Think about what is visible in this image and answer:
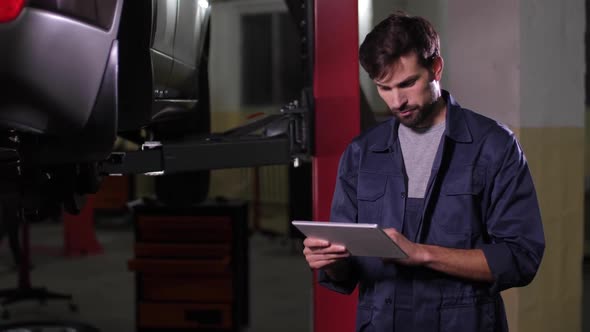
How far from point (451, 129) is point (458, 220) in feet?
0.70

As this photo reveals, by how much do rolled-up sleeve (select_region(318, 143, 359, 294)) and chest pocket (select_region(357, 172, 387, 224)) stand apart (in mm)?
42

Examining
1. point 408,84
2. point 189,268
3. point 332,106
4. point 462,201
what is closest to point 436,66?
point 408,84

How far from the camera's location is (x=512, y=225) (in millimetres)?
1738

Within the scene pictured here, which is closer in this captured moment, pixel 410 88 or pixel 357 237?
pixel 357 237

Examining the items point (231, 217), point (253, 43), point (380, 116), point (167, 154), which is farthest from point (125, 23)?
point (253, 43)

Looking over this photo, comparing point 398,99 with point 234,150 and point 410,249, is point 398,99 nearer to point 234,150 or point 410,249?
point 410,249

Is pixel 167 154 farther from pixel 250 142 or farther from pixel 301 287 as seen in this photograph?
pixel 301 287

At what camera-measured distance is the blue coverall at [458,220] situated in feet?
5.74

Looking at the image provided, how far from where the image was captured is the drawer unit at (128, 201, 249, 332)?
453cm

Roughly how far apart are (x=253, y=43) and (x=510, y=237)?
27.1ft

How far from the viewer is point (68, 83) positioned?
1.82 m

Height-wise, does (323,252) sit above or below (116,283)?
above

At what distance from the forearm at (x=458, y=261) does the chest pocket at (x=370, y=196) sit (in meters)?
0.18

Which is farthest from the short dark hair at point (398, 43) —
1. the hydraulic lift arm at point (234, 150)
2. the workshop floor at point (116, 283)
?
the workshop floor at point (116, 283)
